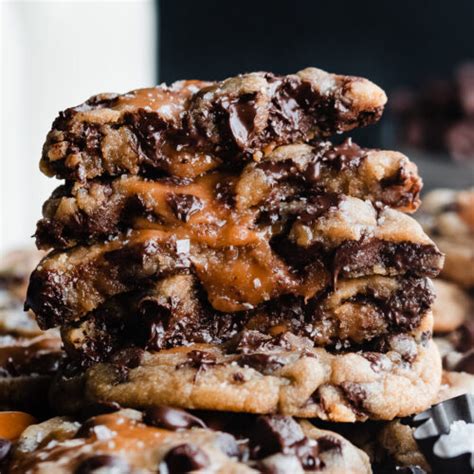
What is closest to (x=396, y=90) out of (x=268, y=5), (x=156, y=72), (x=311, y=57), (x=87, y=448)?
(x=311, y=57)

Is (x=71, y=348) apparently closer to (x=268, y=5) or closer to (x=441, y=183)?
(x=441, y=183)

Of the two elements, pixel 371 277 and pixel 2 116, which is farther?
pixel 2 116

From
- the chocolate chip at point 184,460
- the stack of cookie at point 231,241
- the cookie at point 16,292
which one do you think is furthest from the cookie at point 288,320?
the cookie at point 16,292

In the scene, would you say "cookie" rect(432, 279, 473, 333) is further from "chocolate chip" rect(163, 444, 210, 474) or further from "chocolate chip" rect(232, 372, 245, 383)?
"chocolate chip" rect(163, 444, 210, 474)

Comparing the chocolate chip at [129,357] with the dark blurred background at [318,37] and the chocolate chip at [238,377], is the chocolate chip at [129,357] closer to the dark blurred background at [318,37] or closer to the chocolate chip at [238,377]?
the chocolate chip at [238,377]

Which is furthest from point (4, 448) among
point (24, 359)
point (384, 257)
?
point (384, 257)

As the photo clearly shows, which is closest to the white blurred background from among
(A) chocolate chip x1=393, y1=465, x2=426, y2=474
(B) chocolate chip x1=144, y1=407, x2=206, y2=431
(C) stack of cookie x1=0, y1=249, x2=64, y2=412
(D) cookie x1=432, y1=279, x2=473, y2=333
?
(C) stack of cookie x1=0, y1=249, x2=64, y2=412

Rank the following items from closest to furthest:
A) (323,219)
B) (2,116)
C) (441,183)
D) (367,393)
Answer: (367,393) → (323,219) → (441,183) → (2,116)
